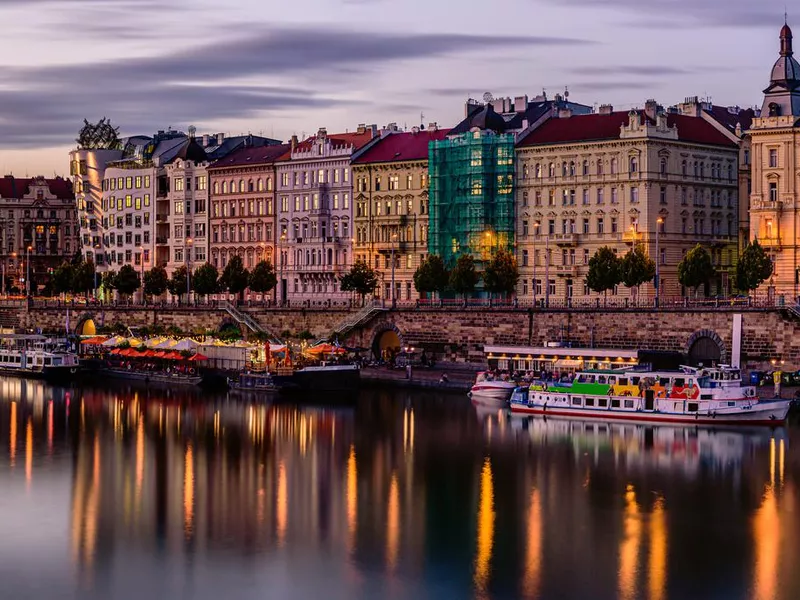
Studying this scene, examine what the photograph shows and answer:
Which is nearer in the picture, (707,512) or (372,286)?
(707,512)

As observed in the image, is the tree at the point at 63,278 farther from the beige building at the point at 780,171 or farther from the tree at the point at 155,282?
the beige building at the point at 780,171

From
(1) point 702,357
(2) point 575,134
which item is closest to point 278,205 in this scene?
(2) point 575,134

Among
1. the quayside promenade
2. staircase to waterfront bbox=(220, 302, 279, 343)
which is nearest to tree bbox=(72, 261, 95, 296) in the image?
the quayside promenade

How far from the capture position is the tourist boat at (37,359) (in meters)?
101

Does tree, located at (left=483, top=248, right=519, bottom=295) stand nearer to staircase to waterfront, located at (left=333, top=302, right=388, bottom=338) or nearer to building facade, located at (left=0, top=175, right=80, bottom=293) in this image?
staircase to waterfront, located at (left=333, top=302, right=388, bottom=338)

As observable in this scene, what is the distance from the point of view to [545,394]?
250 feet

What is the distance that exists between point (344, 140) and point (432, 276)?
77.7 feet

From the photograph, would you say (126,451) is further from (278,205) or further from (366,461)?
(278,205)

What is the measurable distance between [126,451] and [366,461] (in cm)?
1034

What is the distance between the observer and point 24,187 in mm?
178500

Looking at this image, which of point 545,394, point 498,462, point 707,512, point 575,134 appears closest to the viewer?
point 707,512

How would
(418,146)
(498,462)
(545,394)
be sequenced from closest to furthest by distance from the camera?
(498,462) → (545,394) → (418,146)

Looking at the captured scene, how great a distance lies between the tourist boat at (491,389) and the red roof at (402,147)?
31953mm

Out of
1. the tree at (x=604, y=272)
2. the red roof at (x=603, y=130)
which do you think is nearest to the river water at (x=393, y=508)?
the tree at (x=604, y=272)
